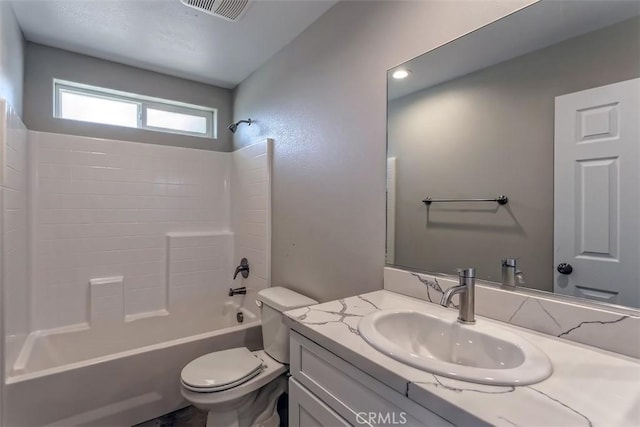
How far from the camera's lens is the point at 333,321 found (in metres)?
1.04

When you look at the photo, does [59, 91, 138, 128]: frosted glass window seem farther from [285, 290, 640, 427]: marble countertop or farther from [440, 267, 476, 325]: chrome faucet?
[440, 267, 476, 325]: chrome faucet

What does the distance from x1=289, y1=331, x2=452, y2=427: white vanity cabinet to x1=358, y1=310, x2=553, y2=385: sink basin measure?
0.09 metres

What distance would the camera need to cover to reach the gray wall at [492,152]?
92 centimetres

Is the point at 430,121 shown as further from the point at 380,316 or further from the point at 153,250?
the point at 153,250

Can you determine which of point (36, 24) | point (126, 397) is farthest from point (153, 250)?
point (36, 24)

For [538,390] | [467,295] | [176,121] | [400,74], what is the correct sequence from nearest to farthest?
1. [538,390]
2. [467,295]
3. [400,74]
4. [176,121]

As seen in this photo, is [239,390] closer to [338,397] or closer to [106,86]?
[338,397]

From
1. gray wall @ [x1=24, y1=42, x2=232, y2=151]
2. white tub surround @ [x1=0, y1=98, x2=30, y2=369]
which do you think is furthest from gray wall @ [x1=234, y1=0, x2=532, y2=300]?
white tub surround @ [x1=0, y1=98, x2=30, y2=369]

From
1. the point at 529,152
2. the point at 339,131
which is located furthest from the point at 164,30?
the point at 529,152

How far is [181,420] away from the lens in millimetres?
1855

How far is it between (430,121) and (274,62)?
148 centimetres

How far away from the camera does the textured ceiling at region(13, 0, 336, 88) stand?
5.81 ft

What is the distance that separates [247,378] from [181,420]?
72cm

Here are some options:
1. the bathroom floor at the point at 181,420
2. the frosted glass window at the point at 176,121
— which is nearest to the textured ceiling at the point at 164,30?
the frosted glass window at the point at 176,121
